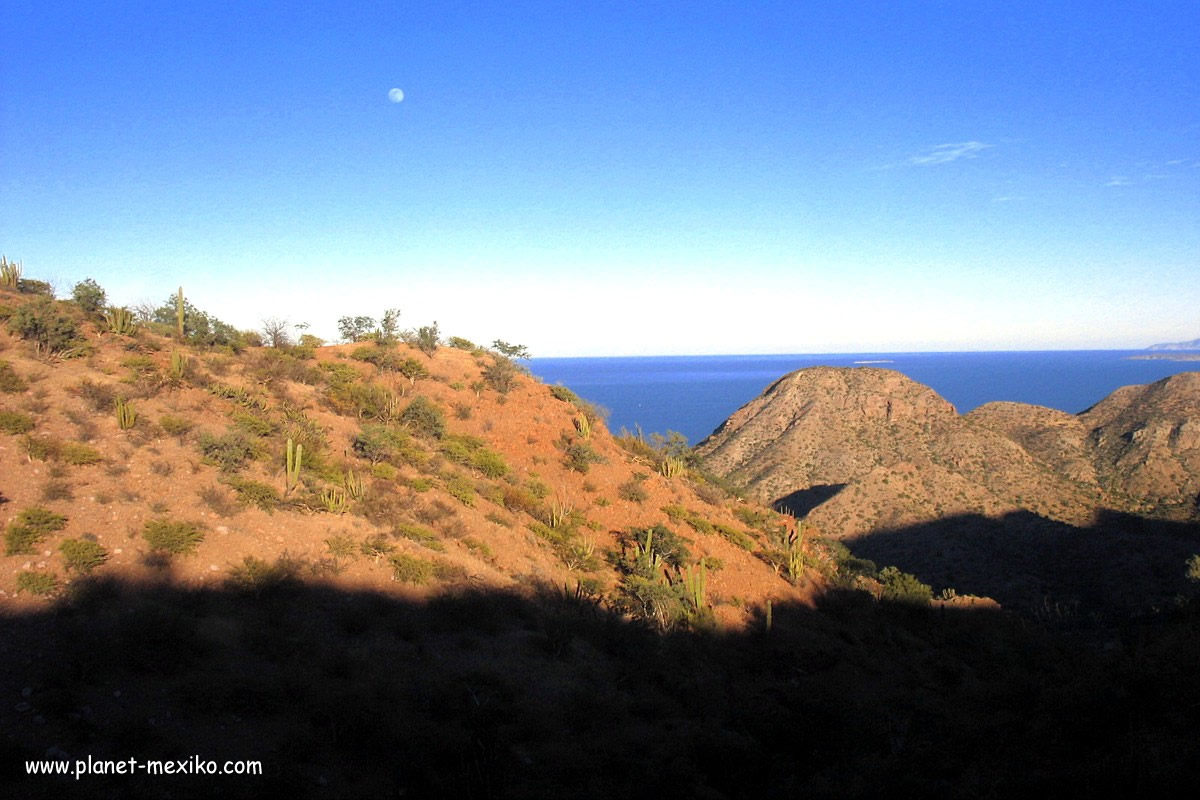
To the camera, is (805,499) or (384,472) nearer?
(384,472)

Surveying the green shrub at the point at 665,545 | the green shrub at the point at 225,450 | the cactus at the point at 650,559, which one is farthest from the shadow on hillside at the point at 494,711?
the green shrub at the point at 665,545

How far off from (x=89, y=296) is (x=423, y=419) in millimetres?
9880

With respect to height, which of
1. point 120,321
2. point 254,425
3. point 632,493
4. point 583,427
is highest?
point 120,321

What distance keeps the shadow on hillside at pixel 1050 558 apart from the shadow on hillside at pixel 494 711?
21430 millimetres

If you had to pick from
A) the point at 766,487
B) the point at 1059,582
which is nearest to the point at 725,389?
the point at 766,487

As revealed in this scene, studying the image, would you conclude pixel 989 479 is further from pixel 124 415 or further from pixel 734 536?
pixel 124 415

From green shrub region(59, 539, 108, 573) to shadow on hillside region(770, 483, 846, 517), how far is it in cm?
3811

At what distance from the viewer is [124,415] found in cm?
1248

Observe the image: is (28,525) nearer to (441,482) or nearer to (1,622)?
(1,622)

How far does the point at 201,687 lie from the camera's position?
295 inches

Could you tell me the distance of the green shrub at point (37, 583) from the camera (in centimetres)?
838

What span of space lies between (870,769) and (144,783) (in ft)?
26.8

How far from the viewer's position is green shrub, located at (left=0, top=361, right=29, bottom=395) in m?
12.2

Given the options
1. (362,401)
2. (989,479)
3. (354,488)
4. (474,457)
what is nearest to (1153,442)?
(989,479)
